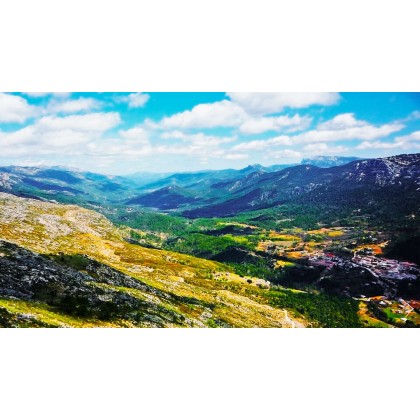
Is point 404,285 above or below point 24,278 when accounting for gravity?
below

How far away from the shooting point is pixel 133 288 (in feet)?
285

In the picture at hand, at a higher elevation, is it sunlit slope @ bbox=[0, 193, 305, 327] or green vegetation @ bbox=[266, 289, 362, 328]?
sunlit slope @ bbox=[0, 193, 305, 327]

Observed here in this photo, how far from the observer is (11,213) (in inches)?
6560

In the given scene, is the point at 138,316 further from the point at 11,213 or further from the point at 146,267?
the point at 11,213

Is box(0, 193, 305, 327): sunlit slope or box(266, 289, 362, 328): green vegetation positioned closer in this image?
box(0, 193, 305, 327): sunlit slope

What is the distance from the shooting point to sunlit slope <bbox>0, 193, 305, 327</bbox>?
6112cm

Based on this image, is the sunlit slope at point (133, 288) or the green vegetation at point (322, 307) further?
the green vegetation at point (322, 307)

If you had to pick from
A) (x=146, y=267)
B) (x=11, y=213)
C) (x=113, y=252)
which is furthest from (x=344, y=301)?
(x=11, y=213)

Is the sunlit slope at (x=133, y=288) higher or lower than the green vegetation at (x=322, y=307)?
higher

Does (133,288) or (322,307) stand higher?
(133,288)

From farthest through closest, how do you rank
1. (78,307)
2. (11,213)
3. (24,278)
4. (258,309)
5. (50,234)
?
(11,213), (50,234), (258,309), (24,278), (78,307)

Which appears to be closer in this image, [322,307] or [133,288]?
[133,288]

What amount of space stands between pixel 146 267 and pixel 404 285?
470 ft

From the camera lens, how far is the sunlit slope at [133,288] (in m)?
61.1
